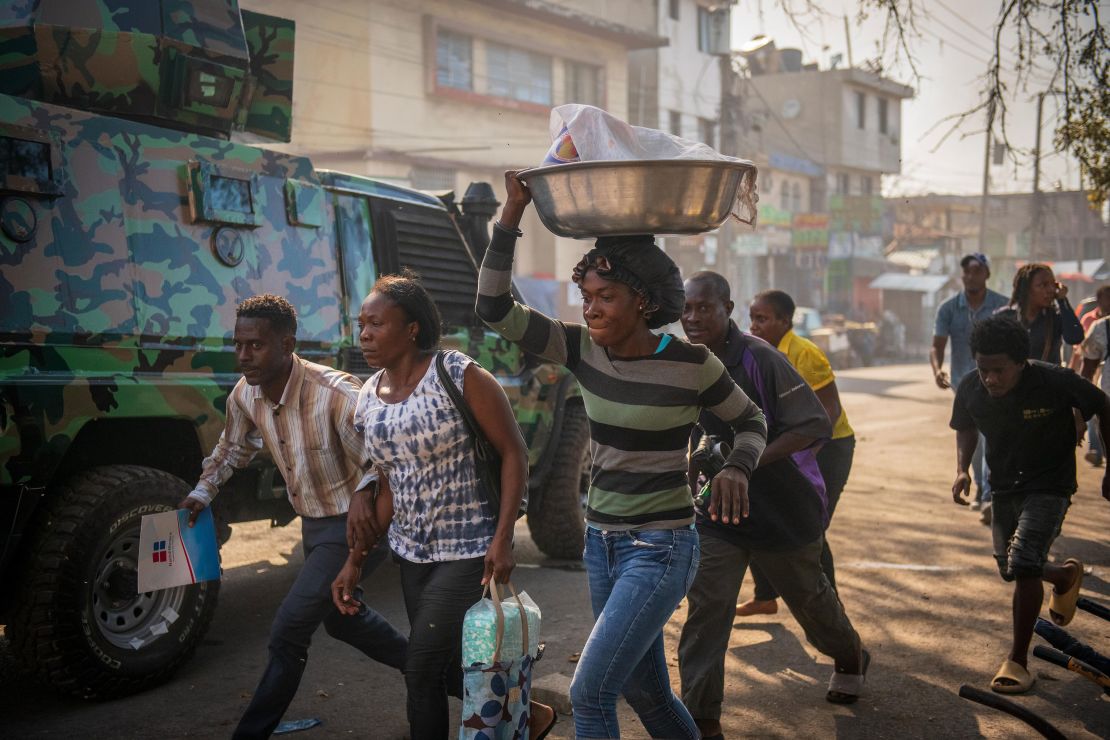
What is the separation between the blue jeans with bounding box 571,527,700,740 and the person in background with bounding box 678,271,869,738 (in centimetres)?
66

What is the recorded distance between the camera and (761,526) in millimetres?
A: 4188

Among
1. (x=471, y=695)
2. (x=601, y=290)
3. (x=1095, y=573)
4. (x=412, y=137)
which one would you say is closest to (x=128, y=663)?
(x=471, y=695)

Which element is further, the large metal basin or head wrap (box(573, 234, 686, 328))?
head wrap (box(573, 234, 686, 328))

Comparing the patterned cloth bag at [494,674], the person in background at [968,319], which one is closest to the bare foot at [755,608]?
the patterned cloth bag at [494,674]

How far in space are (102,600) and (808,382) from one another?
332cm

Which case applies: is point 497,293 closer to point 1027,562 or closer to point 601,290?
point 601,290

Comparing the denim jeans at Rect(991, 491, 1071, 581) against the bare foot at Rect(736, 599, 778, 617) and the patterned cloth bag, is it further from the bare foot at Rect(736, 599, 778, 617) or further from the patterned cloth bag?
the patterned cloth bag

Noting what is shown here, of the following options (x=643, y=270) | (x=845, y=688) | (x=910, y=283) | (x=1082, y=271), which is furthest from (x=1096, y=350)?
(x=1082, y=271)

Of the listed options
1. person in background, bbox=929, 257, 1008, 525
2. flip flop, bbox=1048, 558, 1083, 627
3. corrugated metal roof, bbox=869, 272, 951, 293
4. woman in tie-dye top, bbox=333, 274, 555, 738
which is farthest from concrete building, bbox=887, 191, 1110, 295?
woman in tie-dye top, bbox=333, 274, 555, 738

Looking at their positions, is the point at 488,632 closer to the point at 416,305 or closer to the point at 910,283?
the point at 416,305

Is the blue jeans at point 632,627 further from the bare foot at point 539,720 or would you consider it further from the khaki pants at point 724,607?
the khaki pants at point 724,607

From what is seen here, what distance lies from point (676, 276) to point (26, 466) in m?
2.58

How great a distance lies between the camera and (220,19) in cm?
552

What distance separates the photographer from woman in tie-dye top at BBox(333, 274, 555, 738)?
3.40 metres
